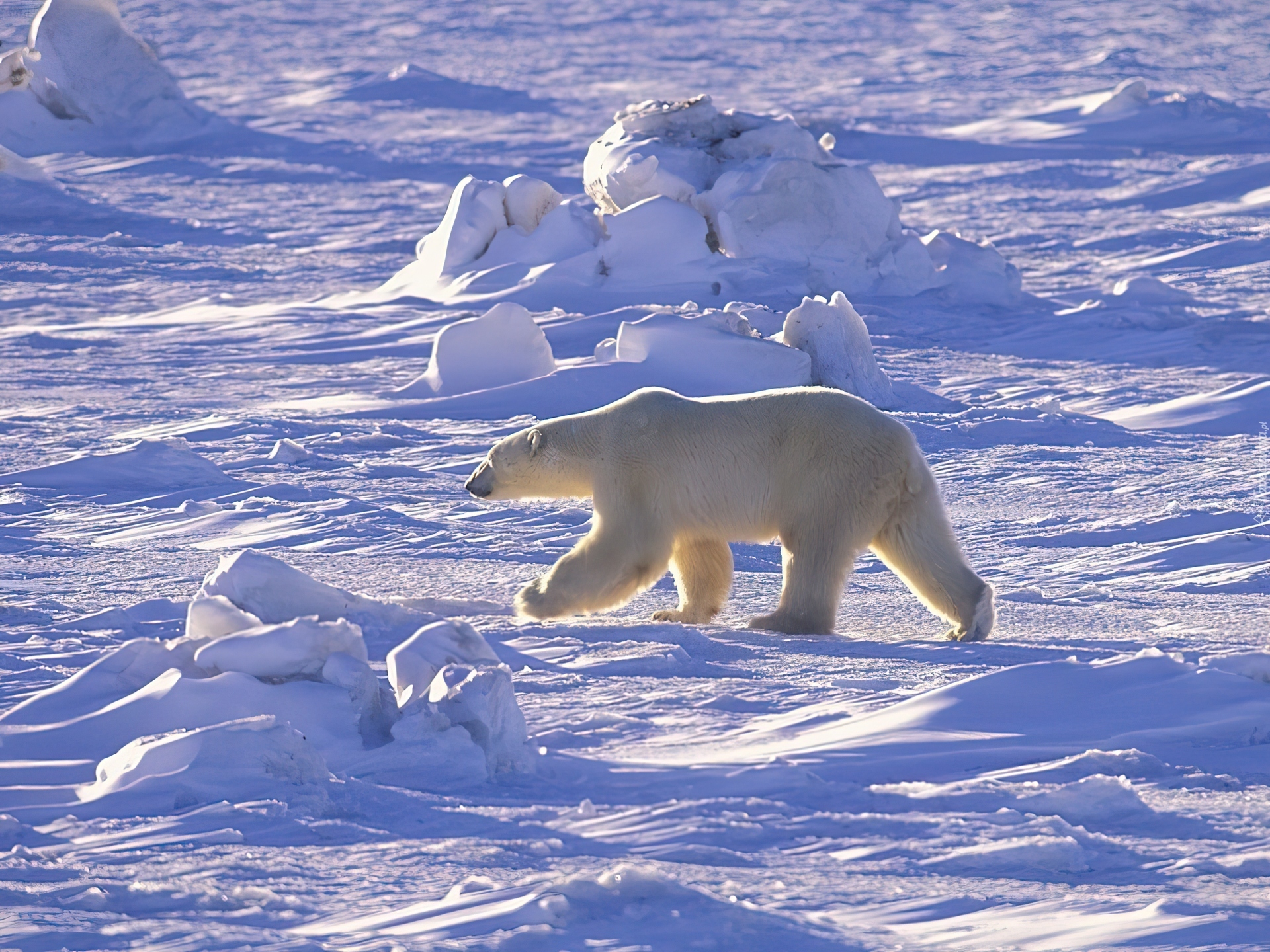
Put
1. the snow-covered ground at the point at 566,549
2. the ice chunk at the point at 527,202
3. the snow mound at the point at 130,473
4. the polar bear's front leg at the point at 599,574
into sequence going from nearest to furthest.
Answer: the snow-covered ground at the point at 566,549 < the polar bear's front leg at the point at 599,574 < the snow mound at the point at 130,473 < the ice chunk at the point at 527,202

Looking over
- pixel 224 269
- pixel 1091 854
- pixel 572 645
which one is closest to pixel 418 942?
pixel 1091 854

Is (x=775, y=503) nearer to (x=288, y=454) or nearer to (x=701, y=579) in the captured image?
(x=701, y=579)

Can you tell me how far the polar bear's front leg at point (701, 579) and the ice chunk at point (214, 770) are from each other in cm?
197

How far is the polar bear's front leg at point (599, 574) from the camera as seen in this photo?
15.1 feet

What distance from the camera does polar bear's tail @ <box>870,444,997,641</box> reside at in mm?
4531

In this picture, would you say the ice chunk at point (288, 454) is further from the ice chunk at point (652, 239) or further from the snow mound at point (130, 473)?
the ice chunk at point (652, 239)

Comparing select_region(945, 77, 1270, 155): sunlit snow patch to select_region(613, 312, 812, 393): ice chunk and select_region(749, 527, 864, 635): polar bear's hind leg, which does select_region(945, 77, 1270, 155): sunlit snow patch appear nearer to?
select_region(613, 312, 812, 393): ice chunk

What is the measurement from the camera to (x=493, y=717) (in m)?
3.16

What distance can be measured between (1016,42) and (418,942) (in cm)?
2501

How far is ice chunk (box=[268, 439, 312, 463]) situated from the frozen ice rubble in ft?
11.4

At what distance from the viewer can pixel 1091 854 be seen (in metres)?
2.73

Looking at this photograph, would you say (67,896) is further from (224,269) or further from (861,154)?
(861,154)

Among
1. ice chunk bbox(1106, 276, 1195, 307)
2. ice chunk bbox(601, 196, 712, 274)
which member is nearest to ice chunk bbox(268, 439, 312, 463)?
ice chunk bbox(601, 196, 712, 274)

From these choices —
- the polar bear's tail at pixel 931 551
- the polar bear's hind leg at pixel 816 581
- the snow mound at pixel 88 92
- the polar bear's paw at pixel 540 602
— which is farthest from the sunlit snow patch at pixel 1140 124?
the polar bear's paw at pixel 540 602
